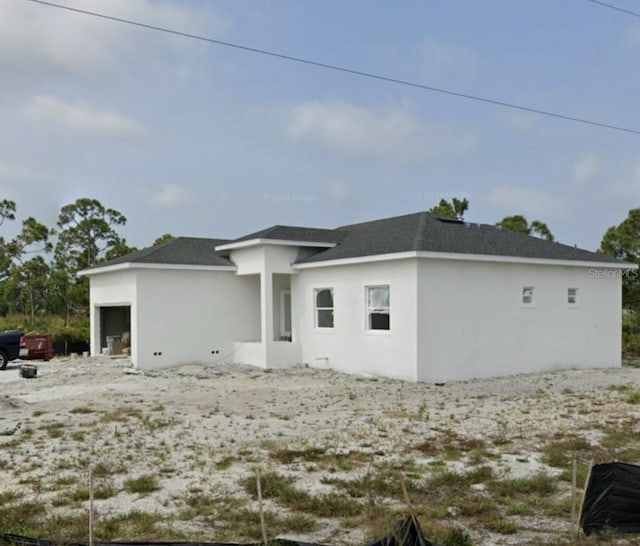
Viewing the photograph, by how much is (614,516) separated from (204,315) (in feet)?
50.5

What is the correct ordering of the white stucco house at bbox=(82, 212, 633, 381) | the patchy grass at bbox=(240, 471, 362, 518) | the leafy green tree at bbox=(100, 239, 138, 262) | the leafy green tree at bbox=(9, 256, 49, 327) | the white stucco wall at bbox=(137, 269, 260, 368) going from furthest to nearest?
the leafy green tree at bbox=(9, 256, 49, 327) < the leafy green tree at bbox=(100, 239, 138, 262) < the white stucco wall at bbox=(137, 269, 260, 368) < the white stucco house at bbox=(82, 212, 633, 381) < the patchy grass at bbox=(240, 471, 362, 518)

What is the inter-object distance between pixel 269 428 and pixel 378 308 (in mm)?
7034

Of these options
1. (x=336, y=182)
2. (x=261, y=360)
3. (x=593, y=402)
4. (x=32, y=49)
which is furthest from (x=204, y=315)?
(x=593, y=402)

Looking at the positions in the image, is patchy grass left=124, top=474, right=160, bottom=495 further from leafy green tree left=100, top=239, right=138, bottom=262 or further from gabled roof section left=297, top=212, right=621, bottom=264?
leafy green tree left=100, top=239, right=138, bottom=262

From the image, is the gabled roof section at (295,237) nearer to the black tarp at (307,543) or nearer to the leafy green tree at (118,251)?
the leafy green tree at (118,251)

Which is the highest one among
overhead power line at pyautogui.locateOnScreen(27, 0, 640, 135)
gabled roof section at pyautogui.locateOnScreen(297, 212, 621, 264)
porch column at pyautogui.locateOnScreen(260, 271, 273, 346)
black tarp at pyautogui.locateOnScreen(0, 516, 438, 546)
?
overhead power line at pyautogui.locateOnScreen(27, 0, 640, 135)

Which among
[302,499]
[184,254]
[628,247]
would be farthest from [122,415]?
[628,247]

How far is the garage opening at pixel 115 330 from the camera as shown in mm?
21828

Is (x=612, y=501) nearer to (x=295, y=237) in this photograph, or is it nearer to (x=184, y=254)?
(x=295, y=237)

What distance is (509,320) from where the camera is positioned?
1652 centimetres

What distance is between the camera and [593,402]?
1209 cm

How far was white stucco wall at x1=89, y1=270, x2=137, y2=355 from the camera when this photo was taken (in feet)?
60.5

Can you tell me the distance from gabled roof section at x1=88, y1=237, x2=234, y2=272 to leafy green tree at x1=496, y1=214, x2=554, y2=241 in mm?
14624

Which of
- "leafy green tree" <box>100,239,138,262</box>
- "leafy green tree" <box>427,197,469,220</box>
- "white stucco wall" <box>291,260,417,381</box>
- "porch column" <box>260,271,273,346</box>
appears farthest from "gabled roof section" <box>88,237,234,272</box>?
"leafy green tree" <box>427,197,469,220</box>
